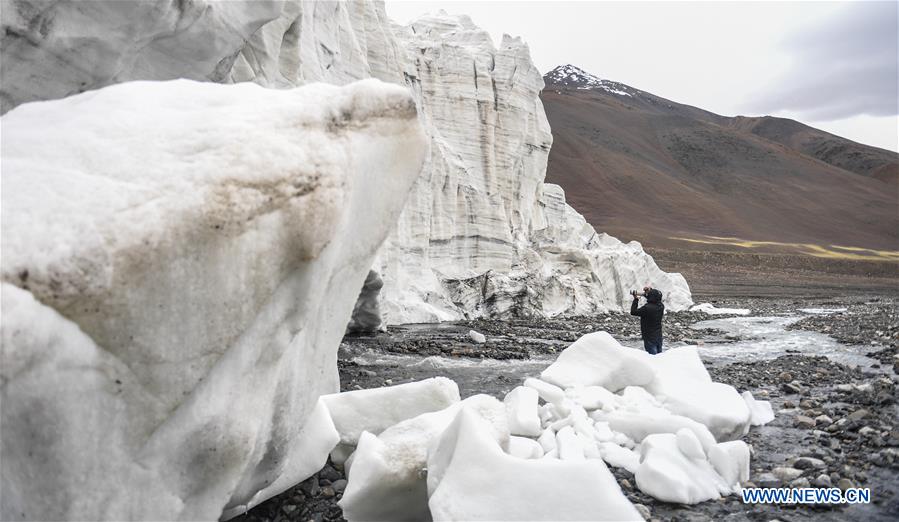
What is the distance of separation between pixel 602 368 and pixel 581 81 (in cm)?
12175

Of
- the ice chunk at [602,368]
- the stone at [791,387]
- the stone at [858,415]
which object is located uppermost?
the ice chunk at [602,368]

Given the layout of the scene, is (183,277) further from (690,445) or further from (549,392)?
(549,392)

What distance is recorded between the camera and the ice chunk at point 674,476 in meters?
3.92

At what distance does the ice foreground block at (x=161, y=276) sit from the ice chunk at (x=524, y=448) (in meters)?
1.80

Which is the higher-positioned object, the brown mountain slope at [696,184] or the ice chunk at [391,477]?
the brown mountain slope at [696,184]

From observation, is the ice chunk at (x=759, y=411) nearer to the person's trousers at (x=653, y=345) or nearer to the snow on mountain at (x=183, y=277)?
the person's trousers at (x=653, y=345)

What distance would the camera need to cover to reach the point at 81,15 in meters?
5.40

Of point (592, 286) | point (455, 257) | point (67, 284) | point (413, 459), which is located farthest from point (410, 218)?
point (67, 284)

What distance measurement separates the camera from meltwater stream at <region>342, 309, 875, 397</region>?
8297 mm

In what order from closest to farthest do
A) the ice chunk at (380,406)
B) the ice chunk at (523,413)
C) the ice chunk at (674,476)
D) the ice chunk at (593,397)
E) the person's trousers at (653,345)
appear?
the ice chunk at (674,476), the ice chunk at (380,406), the ice chunk at (523,413), the ice chunk at (593,397), the person's trousers at (653,345)

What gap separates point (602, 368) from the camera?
6215mm

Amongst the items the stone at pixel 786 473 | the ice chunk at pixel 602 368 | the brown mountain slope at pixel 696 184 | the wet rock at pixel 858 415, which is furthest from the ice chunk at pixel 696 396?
the brown mountain slope at pixel 696 184

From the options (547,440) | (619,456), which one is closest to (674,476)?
(619,456)

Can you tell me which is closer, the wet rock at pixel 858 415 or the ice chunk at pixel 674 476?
the ice chunk at pixel 674 476
